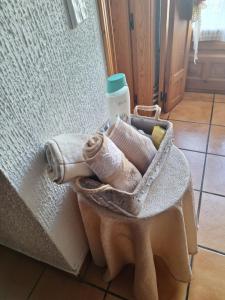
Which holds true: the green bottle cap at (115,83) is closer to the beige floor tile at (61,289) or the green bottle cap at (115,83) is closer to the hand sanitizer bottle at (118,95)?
the hand sanitizer bottle at (118,95)

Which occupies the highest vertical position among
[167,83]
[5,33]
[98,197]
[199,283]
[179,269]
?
[5,33]

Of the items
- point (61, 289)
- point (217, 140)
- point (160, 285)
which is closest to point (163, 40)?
point (217, 140)

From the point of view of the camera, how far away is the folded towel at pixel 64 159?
1.78 feet

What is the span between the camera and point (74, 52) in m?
0.63

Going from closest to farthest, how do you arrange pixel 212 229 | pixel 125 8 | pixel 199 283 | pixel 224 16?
pixel 199 283 → pixel 212 229 → pixel 125 8 → pixel 224 16

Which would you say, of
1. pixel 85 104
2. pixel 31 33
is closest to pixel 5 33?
pixel 31 33

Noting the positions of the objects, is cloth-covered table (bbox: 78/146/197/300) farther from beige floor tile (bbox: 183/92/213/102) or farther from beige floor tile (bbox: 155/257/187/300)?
beige floor tile (bbox: 183/92/213/102)

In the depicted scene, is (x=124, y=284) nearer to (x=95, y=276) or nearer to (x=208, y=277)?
(x=95, y=276)

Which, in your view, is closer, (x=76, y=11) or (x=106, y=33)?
(x=76, y=11)

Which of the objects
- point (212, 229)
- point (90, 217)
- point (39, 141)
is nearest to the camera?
point (39, 141)

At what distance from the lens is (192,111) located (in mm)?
1783

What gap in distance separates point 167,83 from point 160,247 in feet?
4.00

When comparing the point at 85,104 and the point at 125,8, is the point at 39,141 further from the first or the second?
the point at 125,8

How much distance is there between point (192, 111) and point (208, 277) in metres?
1.23
